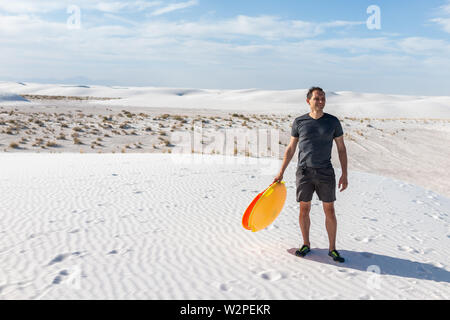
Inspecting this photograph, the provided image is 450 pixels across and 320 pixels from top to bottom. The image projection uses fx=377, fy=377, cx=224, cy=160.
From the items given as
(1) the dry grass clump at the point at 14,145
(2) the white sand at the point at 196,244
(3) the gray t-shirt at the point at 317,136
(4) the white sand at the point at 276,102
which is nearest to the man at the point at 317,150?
(3) the gray t-shirt at the point at 317,136

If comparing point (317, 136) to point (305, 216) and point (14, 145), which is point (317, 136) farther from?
point (14, 145)

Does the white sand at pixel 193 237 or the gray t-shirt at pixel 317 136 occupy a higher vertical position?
the gray t-shirt at pixel 317 136

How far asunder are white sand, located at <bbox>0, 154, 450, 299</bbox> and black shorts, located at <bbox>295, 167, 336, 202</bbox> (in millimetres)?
710

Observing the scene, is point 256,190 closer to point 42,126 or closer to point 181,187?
point 181,187

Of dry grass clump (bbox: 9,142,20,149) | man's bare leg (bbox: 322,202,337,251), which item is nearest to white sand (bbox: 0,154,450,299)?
man's bare leg (bbox: 322,202,337,251)

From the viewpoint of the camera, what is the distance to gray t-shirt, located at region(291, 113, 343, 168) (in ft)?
12.1

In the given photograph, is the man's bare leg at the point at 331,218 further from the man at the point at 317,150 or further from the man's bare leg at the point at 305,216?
the man's bare leg at the point at 305,216

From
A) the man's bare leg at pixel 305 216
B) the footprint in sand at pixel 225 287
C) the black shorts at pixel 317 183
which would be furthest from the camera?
the man's bare leg at pixel 305 216

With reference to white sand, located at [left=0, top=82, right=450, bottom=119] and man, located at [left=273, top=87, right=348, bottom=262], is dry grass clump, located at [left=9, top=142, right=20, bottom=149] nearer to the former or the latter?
man, located at [left=273, top=87, right=348, bottom=262]

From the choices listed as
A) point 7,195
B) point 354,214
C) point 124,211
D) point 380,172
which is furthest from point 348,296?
point 380,172

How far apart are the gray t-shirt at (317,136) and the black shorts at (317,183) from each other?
6 centimetres

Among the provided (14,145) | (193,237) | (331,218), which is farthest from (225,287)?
(14,145)

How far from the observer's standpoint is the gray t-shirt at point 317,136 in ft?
12.1

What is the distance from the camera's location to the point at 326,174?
375 centimetres
